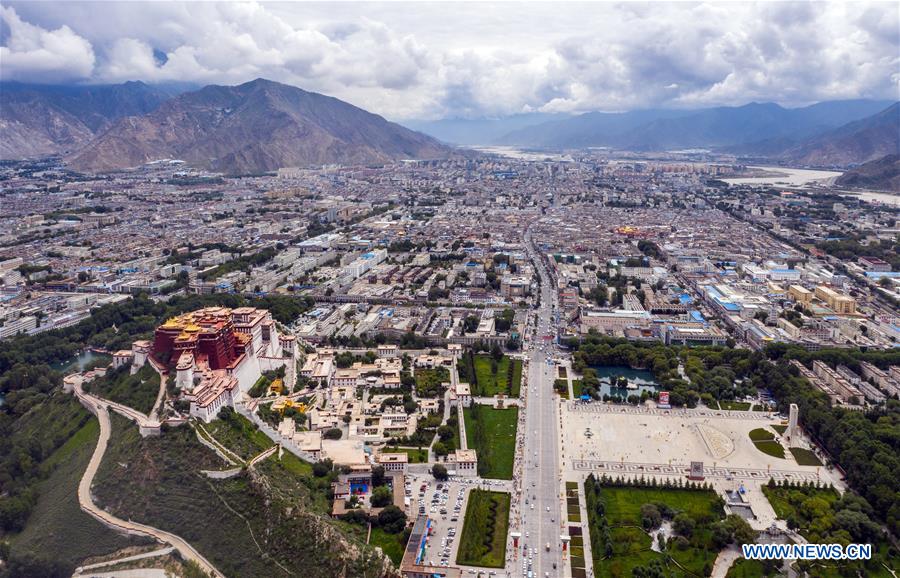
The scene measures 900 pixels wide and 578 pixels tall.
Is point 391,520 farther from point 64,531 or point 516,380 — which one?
point 516,380

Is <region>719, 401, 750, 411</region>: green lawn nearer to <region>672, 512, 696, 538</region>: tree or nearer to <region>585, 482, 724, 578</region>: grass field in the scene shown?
<region>585, 482, 724, 578</region>: grass field

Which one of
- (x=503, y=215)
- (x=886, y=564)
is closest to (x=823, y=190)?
(x=503, y=215)

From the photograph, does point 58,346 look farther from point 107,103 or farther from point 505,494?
point 107,103

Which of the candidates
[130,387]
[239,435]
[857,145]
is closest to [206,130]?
[130,387]

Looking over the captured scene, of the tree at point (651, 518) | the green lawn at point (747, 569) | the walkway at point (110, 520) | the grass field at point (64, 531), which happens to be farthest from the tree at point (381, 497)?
the green lawn at point (747, 569)

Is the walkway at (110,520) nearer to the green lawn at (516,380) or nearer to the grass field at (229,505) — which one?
the grass field at (229,505)
